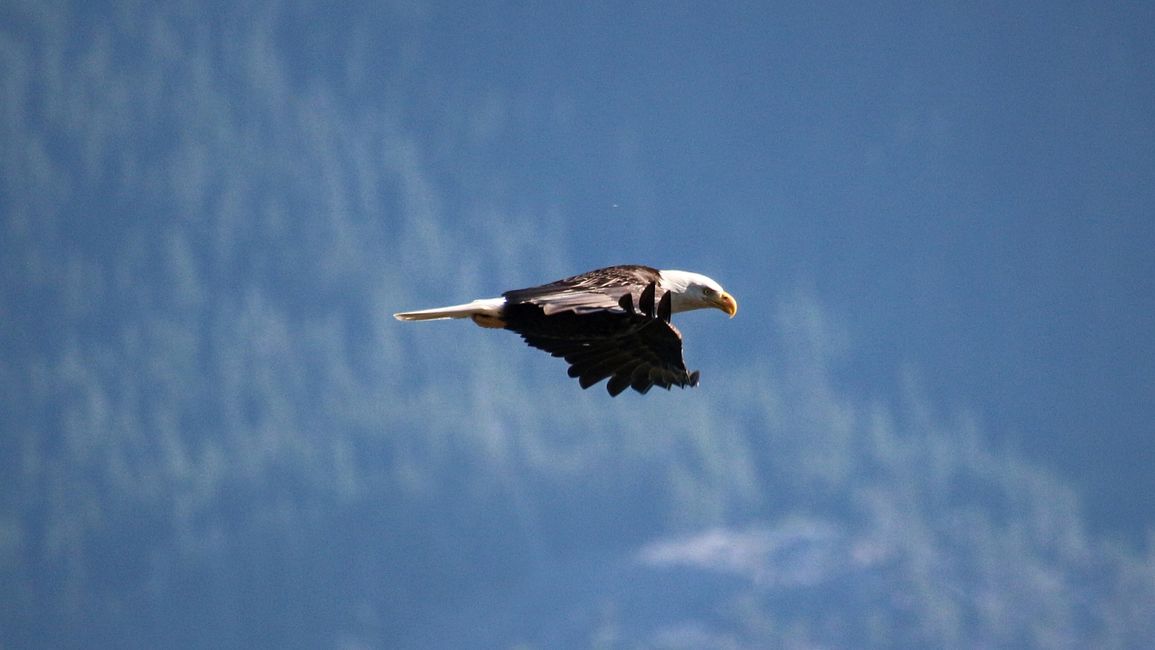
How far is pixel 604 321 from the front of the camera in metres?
19.4

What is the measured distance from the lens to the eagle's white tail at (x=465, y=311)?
20.0m

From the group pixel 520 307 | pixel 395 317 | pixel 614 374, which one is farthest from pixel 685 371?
pixel 395 317

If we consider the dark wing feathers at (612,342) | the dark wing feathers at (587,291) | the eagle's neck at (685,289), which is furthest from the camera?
the eagle's neck at (685,289)

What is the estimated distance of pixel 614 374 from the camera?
21.2 metres

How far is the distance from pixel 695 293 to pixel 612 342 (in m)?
2.30

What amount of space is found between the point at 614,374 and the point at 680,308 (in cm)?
195

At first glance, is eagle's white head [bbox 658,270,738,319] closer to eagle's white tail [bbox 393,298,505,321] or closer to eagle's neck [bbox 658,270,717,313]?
eagle's neck [bbox 658,270,717,313]

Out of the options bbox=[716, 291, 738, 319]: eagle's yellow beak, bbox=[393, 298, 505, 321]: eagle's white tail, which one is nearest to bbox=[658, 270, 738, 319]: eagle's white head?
bbox=[716, 291, 738, 319]: eagle's yellow beak

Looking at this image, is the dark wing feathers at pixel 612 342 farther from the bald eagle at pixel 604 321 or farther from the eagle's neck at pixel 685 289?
the eagle's neck at pixel 685 289

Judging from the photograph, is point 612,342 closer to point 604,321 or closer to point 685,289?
point 604,321

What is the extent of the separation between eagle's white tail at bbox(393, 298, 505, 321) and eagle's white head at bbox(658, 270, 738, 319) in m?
3.27

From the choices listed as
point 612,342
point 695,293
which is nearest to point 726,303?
point 695,293

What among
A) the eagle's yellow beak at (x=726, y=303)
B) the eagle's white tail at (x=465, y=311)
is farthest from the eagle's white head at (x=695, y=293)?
the eagle's white tail at (x=465, y=311)

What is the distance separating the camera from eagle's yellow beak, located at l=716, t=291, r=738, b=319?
22734 millimetres
